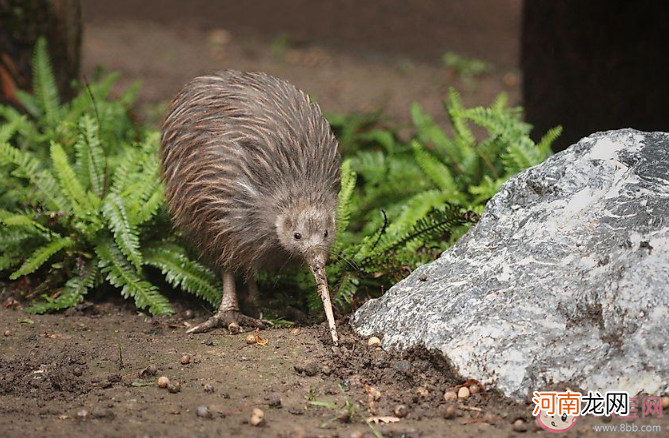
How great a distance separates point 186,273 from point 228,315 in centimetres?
53

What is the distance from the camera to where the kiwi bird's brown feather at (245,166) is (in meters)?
5.57

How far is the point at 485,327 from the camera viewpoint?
464 cm

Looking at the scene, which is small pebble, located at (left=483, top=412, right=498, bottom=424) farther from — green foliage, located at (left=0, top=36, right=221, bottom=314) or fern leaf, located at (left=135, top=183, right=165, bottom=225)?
fern leaf, located at (left=135, top=183, right=165, bottom=225)

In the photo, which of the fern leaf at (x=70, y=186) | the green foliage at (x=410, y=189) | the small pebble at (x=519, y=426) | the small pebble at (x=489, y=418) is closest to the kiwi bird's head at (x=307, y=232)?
the green foliage at (x=410, y=189)

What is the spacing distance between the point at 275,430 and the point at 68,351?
1.69 metres

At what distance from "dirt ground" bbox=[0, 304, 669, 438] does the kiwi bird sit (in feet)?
1.36

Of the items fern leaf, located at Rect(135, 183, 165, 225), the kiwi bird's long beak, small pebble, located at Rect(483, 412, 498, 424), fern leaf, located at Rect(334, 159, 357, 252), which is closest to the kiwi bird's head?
the kiwi bird's long beak

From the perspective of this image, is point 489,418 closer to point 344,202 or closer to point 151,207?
point 344,202

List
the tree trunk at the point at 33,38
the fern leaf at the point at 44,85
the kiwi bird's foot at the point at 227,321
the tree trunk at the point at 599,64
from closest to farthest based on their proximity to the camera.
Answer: the kiwi bird's foot at the point at 227,321
the tree trunk at the point at 599,64
the fern leaf at the point at 44,85
the tree trunk at the point at 33,38

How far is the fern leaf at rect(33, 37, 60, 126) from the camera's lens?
26.5 feet

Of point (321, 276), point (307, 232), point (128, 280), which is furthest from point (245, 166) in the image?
point (128, 280)

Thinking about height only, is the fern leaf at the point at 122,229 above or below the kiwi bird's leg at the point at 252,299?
above

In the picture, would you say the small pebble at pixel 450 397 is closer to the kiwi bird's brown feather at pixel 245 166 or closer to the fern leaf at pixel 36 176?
the kiwi bird's brown feather at pixel 245 166

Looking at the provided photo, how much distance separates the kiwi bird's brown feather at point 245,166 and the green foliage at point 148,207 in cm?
47
